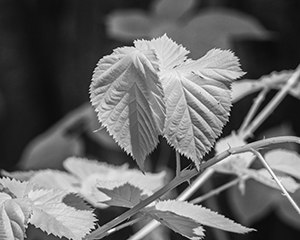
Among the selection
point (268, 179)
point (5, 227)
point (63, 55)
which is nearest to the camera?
point (5, 227)

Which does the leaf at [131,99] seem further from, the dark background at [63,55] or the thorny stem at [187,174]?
the dark background at [63,55]

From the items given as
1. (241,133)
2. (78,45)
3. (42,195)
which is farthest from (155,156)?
(42,195)

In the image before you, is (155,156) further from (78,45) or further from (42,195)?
(42,195)

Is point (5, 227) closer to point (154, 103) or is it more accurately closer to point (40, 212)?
point (40, 212)

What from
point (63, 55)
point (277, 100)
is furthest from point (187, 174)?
point (63, 55)

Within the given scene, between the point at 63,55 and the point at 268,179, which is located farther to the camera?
the point at 63,55

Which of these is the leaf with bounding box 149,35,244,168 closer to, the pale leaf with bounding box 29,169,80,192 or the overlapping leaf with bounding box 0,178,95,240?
the overlapping leaf with bounding box 0,178,95,240

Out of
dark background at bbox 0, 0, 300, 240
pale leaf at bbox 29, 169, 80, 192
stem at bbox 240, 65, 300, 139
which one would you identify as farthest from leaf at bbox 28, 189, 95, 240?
dark background at bbox 0, 0, 300, 240
